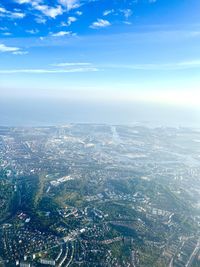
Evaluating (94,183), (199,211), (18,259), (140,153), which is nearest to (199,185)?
(199,211)

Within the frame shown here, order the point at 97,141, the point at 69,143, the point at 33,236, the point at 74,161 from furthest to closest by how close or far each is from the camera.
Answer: the point at 97,141
the point at 69,143
the point at 74,161
the point at 33,236

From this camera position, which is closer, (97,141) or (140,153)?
(140,153)

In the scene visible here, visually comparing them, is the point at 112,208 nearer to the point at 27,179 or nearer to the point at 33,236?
the point at 33,236

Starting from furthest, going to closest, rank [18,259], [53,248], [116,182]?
1. [116,182]
2. [53,248]
3. [18,259]

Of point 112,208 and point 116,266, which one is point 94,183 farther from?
point 116,266

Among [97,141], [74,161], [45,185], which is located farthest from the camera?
[97,141]

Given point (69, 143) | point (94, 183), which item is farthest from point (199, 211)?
point (69, 143)
